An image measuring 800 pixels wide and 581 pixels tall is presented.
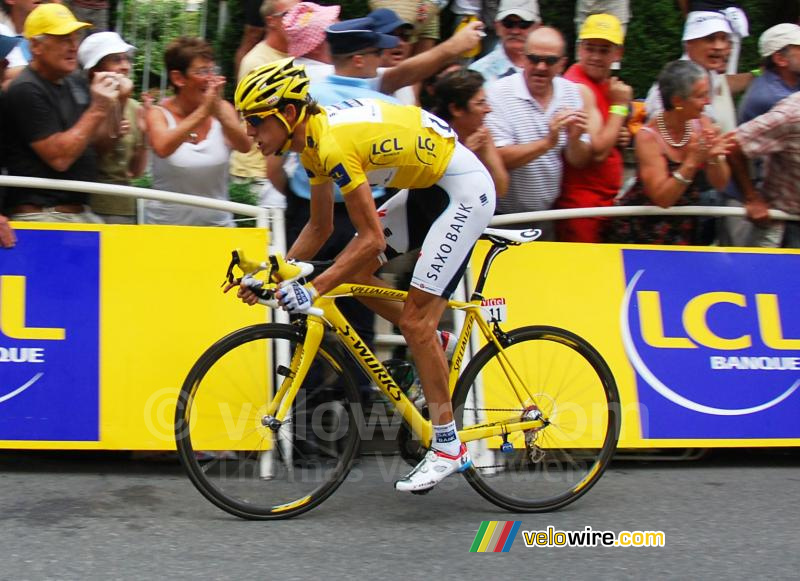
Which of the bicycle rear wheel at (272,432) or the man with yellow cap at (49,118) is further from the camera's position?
the man with yellow cap at (49,118)

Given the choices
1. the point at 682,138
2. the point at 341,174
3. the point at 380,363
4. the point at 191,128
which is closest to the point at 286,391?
the point at 380,363

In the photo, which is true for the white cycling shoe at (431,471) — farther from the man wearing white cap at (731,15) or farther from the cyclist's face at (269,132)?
the man wearing white cap at (731,15)

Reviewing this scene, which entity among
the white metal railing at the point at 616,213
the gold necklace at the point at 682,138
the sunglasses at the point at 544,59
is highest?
the sunglasses at the point at 544,59

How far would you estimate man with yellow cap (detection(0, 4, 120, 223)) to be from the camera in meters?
5.84

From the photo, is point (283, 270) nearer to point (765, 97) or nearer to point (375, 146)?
point (375, 146)

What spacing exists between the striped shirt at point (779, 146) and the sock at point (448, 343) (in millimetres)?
2270

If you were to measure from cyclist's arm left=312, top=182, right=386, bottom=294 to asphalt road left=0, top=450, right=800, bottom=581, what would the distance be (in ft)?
3.66

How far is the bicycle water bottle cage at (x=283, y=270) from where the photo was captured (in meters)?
4.73

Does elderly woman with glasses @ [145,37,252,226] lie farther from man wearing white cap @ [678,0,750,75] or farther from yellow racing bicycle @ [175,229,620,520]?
man wearing white cap @ [678,0,750,75]

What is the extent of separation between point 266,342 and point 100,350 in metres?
1.10

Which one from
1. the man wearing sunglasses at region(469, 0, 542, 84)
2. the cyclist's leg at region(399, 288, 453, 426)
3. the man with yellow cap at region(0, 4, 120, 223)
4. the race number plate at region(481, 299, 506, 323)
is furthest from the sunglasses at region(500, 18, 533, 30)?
the cyclist's leg at region(399, 288, 453, 426)

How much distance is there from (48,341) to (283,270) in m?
1.62

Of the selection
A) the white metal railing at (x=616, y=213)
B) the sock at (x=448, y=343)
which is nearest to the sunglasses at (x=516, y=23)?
the white metal railing at (x=616, y=213)

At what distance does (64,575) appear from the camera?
4.34 m
